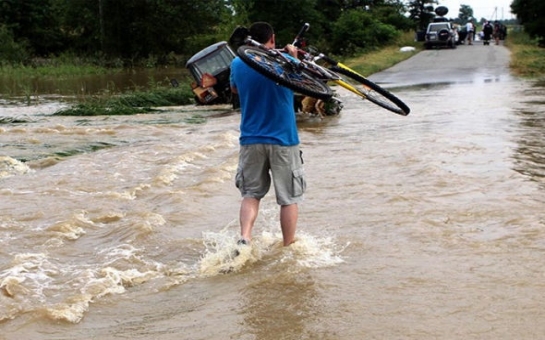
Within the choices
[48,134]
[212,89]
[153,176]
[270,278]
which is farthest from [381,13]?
[270,278]

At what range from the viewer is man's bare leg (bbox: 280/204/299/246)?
557cm

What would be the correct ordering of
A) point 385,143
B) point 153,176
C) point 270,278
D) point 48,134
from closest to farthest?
point 270,278
point 153,176
point 385,143
point 48,134

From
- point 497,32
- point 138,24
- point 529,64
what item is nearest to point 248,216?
point 529,64

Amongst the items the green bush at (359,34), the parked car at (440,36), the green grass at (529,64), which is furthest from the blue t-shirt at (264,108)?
the green bush at (359,34)

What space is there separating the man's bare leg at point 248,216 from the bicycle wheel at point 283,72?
0.96 meters

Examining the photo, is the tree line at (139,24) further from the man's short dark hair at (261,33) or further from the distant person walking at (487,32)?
the man's short dark hair at (261,33)

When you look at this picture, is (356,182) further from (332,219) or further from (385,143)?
(385,143)

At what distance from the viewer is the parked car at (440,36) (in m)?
45.2

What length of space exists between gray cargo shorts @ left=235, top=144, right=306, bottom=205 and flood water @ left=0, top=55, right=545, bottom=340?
0.51 meters

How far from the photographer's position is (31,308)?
4.78 meters

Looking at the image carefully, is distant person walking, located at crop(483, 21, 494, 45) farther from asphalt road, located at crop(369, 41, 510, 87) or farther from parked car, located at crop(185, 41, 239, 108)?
parked car, located at crop(185, 41, 239, 108)

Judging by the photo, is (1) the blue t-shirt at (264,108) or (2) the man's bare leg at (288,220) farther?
(2) the man's bare leg at (288,220)

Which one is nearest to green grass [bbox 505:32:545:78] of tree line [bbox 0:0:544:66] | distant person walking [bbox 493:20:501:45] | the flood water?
distant person walking [bbox 493:20:501:45]

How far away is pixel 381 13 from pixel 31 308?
58316 millimetres
